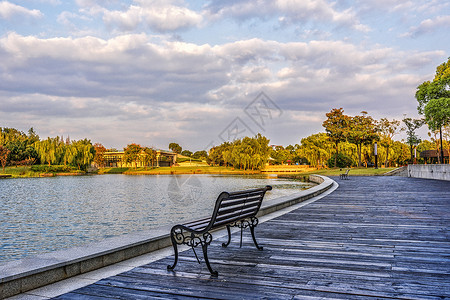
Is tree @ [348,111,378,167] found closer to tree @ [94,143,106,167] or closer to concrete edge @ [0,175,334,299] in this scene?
concrete edge @ [0,175,334,299]

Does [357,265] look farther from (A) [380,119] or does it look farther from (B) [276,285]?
(A) [380,119]

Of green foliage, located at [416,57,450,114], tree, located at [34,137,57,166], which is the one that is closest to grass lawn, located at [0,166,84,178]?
tree, located at [34,137,57,166]

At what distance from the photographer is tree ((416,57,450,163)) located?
26031 mm

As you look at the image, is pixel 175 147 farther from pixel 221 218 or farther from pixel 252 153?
pixel 221 218

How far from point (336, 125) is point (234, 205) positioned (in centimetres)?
5883

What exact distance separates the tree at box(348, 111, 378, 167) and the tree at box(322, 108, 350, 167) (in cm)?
113

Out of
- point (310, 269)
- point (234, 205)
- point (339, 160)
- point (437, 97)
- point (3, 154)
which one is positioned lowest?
point (310, 269)

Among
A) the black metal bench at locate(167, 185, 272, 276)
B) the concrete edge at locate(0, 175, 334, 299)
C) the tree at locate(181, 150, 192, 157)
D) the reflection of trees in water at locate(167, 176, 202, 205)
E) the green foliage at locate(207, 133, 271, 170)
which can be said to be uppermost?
the tree at locate(181, 150, 192, 157)

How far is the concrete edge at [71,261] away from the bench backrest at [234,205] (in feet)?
4.13

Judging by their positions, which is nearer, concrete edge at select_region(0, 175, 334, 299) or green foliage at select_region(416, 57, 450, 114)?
concrete edge at select_region(0, 175, 334, 299)

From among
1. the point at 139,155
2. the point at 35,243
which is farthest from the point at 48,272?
the point at 139,155

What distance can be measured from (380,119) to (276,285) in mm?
63542

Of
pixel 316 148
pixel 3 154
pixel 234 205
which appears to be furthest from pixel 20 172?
pixel 234 205

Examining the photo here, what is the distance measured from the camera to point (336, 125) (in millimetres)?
60281
